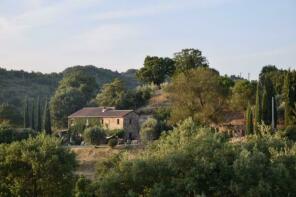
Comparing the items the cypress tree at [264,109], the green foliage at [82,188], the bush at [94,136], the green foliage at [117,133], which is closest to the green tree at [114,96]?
the green foliage at [117,133]

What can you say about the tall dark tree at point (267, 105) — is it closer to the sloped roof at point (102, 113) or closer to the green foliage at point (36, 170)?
the sloped roof at point (102, 113)

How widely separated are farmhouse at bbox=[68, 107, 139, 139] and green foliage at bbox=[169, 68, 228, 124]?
10.1 m

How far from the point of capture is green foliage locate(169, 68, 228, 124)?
66.5 m

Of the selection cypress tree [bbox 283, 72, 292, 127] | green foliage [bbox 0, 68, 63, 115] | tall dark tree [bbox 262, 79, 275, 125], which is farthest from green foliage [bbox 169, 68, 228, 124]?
green foliage [bbox 0, 68, 63, 115]

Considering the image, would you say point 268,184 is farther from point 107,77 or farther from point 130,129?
point 107,77

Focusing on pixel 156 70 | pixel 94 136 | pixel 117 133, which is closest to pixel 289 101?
pixel 94 136

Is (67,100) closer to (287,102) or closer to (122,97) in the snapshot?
(122,97)

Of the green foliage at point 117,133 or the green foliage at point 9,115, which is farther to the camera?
the green foliage at point 9,115

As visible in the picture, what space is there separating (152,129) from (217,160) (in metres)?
40.4

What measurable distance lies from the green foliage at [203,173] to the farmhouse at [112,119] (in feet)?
157

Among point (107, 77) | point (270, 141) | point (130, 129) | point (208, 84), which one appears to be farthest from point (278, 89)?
point (107, 77)

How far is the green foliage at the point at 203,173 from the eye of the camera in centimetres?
2605

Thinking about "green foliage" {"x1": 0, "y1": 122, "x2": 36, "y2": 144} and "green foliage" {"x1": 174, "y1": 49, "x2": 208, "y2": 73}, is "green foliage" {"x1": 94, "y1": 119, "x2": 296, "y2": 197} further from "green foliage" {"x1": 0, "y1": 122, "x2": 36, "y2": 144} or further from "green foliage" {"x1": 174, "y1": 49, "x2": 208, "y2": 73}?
"green foliage" {"x1": 174, "y1": 49, "x2": 208, "y2": 73}

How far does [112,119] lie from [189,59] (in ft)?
59.5
